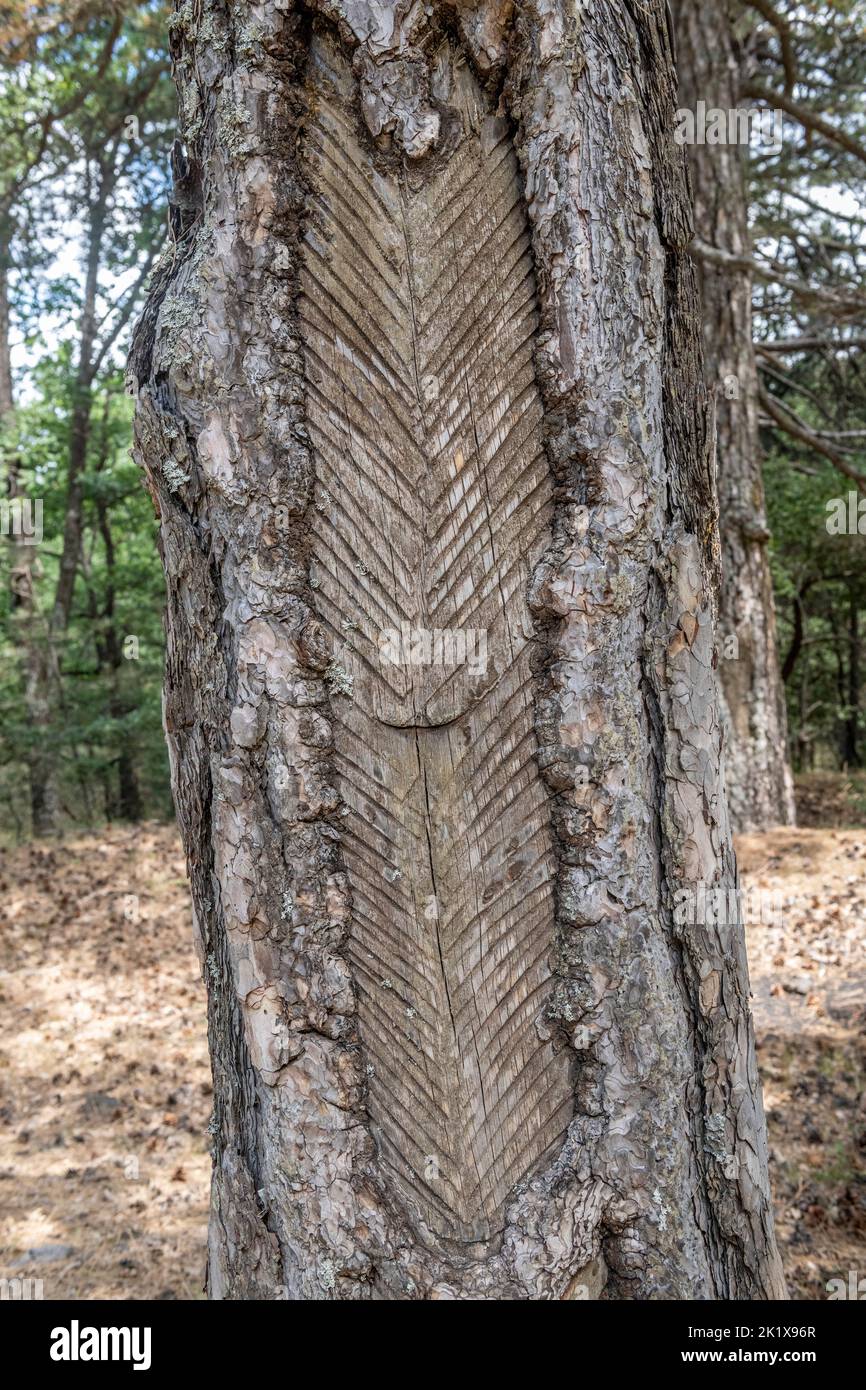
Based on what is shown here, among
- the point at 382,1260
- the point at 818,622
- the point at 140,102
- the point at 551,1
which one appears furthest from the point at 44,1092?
the point at 818,622

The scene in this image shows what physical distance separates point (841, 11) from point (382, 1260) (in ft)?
26.1

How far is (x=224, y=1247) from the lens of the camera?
167 centimetres

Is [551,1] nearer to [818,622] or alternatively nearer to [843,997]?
[843,997]

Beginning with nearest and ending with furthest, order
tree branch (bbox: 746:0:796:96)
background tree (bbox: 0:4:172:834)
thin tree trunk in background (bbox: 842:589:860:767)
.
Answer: tree branch (bbox: 746:0:796:96)
background tree (bbox: 0:4:172:834)
thin tree trunk in background (bbox: 842:589:860:767)

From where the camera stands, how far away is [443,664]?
157 cm

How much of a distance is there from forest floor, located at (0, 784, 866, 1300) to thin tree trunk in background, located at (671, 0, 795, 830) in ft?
1.81

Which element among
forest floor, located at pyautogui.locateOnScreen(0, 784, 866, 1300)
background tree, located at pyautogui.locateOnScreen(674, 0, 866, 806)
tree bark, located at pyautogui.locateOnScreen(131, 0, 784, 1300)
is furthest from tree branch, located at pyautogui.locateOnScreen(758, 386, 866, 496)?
tree bark, located at pyautogui.locateOnScreen(131, 0, 784, 1300)

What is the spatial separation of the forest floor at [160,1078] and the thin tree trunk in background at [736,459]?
0.55 m

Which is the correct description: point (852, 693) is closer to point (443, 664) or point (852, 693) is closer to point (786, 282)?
point (786, 282)

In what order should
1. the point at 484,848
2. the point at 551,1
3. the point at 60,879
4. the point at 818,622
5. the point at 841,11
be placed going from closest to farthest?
1. the point at 551,1
2. the point at 484,848
3. the point at 841,11
4. the point at 60,879
5. the point at 818,622

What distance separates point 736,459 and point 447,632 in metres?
6.17

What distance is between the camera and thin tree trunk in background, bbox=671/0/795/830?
6.97m

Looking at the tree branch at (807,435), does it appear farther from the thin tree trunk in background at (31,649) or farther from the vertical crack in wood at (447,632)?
the thin tree trunk in background at (31,649)

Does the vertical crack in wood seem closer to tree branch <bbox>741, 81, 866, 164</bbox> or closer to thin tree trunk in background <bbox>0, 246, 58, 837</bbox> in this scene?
tree branch <bbox>741, 81, 866, 164</bbox>
